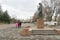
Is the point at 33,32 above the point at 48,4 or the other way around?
the other way around

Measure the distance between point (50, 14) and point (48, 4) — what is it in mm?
3685

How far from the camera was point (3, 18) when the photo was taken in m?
65.3

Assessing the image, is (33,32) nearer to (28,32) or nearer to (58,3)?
(28,32)

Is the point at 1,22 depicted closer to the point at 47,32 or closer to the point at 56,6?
the point at 56,6

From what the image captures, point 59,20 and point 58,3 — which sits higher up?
point 58,3

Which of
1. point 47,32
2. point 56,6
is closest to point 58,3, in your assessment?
point 56,6

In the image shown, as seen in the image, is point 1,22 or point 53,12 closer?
point 53,12

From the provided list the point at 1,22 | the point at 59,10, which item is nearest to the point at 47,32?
the point at 59,10

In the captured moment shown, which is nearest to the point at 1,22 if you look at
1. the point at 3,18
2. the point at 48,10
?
the point at 3,18

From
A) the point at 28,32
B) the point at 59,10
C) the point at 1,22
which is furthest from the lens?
the point at 1,22

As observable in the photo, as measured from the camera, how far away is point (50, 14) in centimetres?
5669

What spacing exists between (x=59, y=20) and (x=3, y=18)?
76.0 ft

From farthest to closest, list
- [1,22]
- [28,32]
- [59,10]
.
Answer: [1,22] < [59,10] < [28,32]

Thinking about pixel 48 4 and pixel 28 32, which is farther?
pixel 48 4
